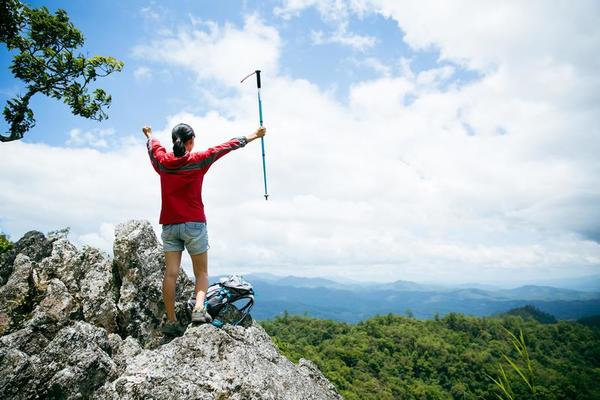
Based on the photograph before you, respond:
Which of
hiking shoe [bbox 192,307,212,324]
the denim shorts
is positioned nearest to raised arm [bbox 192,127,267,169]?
the denim shorts

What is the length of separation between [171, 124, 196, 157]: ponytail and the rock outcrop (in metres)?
2.71

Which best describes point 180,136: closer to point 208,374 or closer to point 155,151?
point 155,151

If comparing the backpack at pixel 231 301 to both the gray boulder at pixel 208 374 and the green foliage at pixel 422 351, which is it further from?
the green foliage at pixel 422 351

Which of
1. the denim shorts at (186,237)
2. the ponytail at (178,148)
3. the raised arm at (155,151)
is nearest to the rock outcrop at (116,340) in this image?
the denim shorts at (186,237)

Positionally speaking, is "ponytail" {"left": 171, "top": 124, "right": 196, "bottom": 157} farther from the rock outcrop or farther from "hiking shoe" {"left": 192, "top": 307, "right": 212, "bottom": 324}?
the rock outcrop

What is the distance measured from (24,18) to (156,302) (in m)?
10.3

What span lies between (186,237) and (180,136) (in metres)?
1.63

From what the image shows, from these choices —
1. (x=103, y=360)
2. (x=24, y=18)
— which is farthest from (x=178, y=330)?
(x=24, y=18)

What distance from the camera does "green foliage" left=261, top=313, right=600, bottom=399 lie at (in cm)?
8825

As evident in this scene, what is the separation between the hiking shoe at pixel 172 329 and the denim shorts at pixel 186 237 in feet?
4.76

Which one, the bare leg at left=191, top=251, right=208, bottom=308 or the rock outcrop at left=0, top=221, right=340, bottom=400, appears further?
the bare leg at left=191, top=251, right=208, bottom=308

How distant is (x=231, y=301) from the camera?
705cm

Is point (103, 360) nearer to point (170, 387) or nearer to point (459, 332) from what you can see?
point (170, 387)

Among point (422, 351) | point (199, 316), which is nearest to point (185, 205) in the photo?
point (199, 316)
